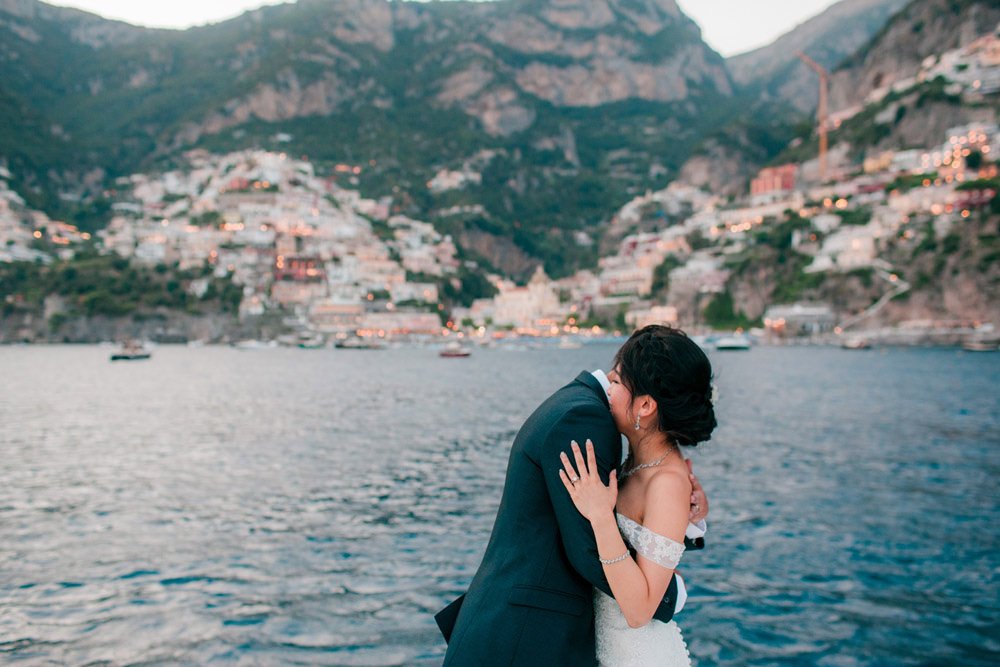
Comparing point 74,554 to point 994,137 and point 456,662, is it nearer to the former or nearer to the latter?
point 456,662

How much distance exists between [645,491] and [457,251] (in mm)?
190382

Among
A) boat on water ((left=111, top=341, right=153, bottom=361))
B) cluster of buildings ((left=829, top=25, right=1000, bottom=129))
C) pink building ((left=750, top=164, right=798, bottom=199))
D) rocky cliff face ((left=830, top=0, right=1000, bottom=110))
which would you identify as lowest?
boat on water ((left=111, top=341, right=153, bottom=361))

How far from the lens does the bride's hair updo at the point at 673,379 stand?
227 centimetres

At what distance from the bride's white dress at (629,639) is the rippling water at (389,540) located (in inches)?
43.1

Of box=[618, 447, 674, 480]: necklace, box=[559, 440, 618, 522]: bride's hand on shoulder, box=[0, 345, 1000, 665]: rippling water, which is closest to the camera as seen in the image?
box=[559, 440, 618, 522]: bride's hand on shoulder

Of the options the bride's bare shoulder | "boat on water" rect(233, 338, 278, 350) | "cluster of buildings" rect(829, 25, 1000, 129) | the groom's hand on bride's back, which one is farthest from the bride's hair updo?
"cluster of buildings" rect(829, 25, 1000, 129)

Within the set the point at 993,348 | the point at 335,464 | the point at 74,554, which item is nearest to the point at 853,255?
the point at 993,348

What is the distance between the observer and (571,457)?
6.97ft

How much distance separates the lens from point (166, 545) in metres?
8.84

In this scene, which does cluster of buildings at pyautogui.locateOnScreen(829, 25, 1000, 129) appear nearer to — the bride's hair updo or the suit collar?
the bride's hair updo

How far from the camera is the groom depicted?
6.98 ft

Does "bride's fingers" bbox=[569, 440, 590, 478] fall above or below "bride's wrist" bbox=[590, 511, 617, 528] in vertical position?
above

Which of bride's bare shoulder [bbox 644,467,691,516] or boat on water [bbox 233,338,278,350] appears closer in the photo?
bride's bare shoulder [bbox 644,467,691,516]

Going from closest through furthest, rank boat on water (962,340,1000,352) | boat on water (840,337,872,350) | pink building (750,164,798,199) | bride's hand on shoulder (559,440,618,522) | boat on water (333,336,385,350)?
bride's hand on shoulder (559,440,618,522), boat on water (962,340,1000,352), boat on water (840,337,872,350), boat on water (333,336,385,350), pink building (750,164,798,199)
